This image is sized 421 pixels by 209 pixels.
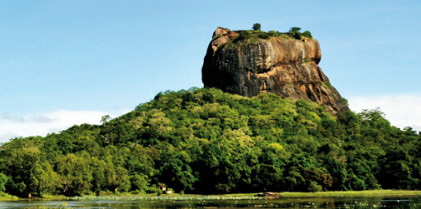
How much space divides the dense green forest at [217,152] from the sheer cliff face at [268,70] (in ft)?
16.7

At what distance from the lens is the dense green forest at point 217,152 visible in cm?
9681

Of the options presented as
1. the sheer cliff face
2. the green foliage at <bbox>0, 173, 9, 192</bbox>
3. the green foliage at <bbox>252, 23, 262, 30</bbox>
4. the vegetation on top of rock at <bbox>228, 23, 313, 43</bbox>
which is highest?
the green foliage at <bbox>252, 23, 262, 30</bbox>

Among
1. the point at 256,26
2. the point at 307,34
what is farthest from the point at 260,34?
the point at 307,34

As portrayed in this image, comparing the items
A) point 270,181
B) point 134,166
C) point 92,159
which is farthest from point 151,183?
point 270,181

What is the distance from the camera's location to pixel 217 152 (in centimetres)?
10869

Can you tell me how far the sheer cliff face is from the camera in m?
166

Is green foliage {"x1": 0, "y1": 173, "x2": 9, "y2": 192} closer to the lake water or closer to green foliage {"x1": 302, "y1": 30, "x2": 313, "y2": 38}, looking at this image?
the lake water

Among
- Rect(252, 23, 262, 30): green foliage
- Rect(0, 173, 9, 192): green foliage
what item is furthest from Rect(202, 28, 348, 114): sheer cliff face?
Rect(0, 173, 9, 192): green foliage

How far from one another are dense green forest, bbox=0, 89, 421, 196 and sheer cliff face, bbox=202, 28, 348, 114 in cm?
510

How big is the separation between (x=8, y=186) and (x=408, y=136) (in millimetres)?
96402

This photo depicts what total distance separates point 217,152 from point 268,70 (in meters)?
64.1

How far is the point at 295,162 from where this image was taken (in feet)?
340

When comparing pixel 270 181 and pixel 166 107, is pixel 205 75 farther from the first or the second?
pixel 270 181

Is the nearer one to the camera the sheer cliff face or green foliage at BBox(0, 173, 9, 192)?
green foliage at BBox(0, 173, 9, 192)
